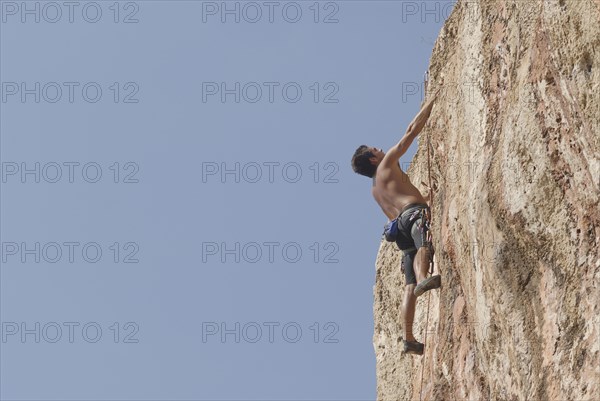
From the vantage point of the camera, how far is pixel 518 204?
10312 millimetres

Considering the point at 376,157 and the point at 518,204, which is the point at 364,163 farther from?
the point at 518,204

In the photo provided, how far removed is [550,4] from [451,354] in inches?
167

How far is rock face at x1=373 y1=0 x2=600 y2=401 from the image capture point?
31.2 feet

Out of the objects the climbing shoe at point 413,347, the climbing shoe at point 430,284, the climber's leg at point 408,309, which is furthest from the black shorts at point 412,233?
the climbing shoe at point 413,347

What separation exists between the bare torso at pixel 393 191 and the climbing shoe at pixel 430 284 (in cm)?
122

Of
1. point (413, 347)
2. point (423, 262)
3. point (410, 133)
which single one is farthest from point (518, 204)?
point (413, 347)

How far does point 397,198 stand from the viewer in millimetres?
13703

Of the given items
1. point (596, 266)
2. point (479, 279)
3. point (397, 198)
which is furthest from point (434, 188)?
point (596, 266)

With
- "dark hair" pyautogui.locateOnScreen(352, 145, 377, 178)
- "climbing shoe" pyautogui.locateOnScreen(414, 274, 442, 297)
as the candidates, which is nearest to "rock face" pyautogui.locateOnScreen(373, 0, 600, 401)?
"climbing shoe" pyautogui.locateOnScreen(414, 274, 442, 297)

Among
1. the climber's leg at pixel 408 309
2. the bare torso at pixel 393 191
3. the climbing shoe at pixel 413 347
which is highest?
the bare torso at pixel 393 191

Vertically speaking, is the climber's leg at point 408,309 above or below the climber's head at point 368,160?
below

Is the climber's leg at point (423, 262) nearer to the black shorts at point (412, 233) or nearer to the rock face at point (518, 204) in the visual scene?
the black shorts at point (412, 233)

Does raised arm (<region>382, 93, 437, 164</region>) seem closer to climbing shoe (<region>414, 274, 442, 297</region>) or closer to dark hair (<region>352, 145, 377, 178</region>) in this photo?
dark hair (<region>352, 145, 377, 178</region>)

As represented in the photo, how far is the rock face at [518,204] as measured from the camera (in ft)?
31.2
